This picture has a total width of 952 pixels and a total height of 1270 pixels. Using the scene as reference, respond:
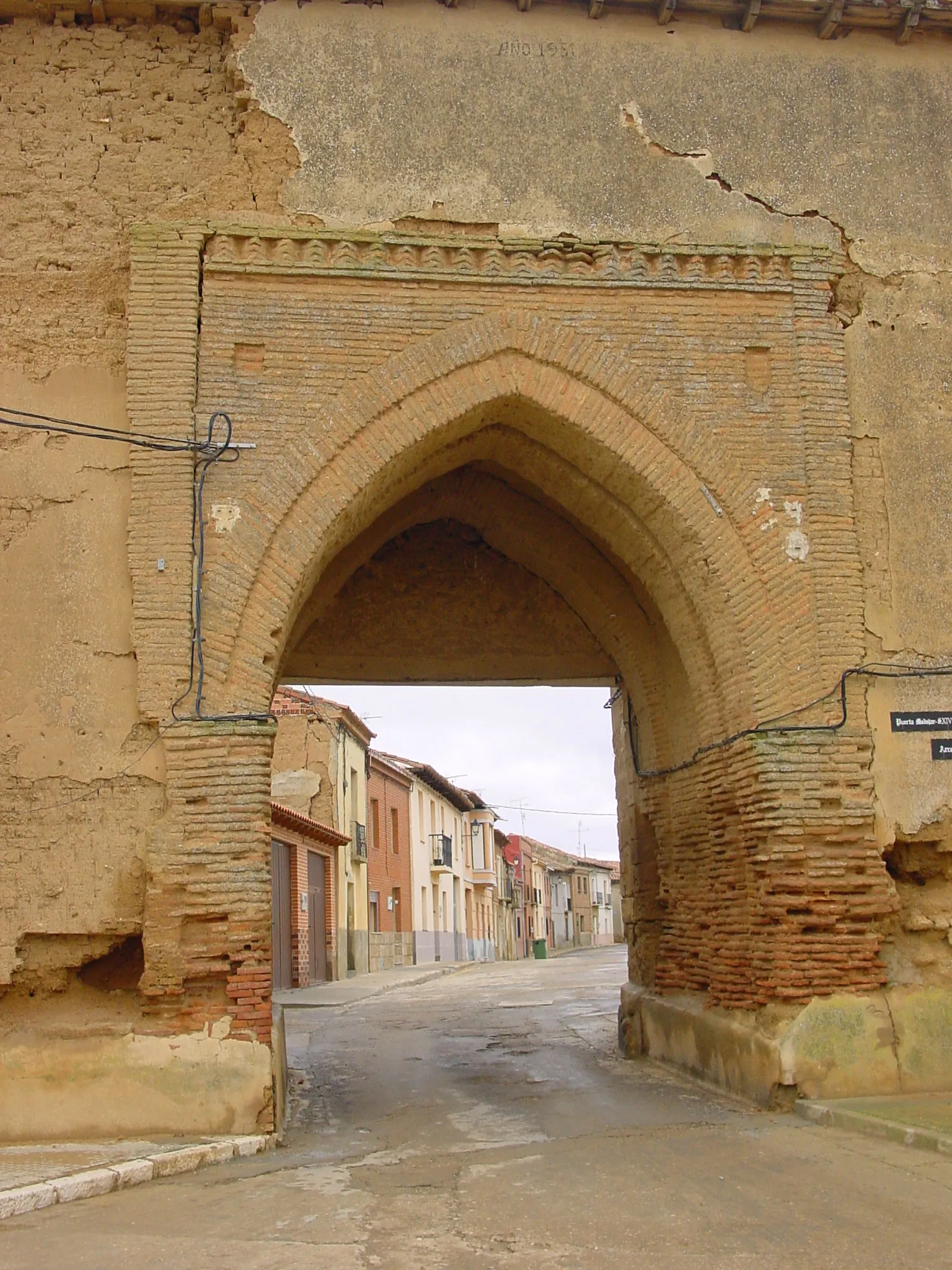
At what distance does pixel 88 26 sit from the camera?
29.3 feet

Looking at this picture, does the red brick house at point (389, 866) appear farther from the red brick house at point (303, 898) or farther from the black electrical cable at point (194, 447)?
the black electrical cable at point (194, 447)

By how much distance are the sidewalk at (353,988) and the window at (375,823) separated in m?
3.34

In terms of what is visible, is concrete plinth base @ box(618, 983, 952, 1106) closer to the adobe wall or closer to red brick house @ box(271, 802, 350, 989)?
the adobe wall

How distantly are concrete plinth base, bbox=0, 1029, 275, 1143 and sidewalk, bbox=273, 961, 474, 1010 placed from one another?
780 cm

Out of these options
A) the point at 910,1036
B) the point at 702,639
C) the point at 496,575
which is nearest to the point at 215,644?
the point at 702,639

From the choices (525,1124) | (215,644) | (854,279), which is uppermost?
(854,279)

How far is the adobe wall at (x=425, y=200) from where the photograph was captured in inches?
303

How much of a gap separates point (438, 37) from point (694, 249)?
246cm

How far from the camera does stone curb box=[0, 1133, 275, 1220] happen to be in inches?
213

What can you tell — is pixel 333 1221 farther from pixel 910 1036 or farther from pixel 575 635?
pixel 575 635

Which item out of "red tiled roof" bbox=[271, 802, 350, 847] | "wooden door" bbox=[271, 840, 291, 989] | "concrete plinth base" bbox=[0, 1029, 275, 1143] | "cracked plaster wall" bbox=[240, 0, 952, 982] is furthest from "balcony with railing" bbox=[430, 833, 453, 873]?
"concrete plinth base" bbox=[0, 1029, 275, 1143]

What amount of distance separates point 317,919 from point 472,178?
19.0 meters

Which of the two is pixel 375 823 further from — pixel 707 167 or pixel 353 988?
pixel 707 167

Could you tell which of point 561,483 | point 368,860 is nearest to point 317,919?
point 368,860
